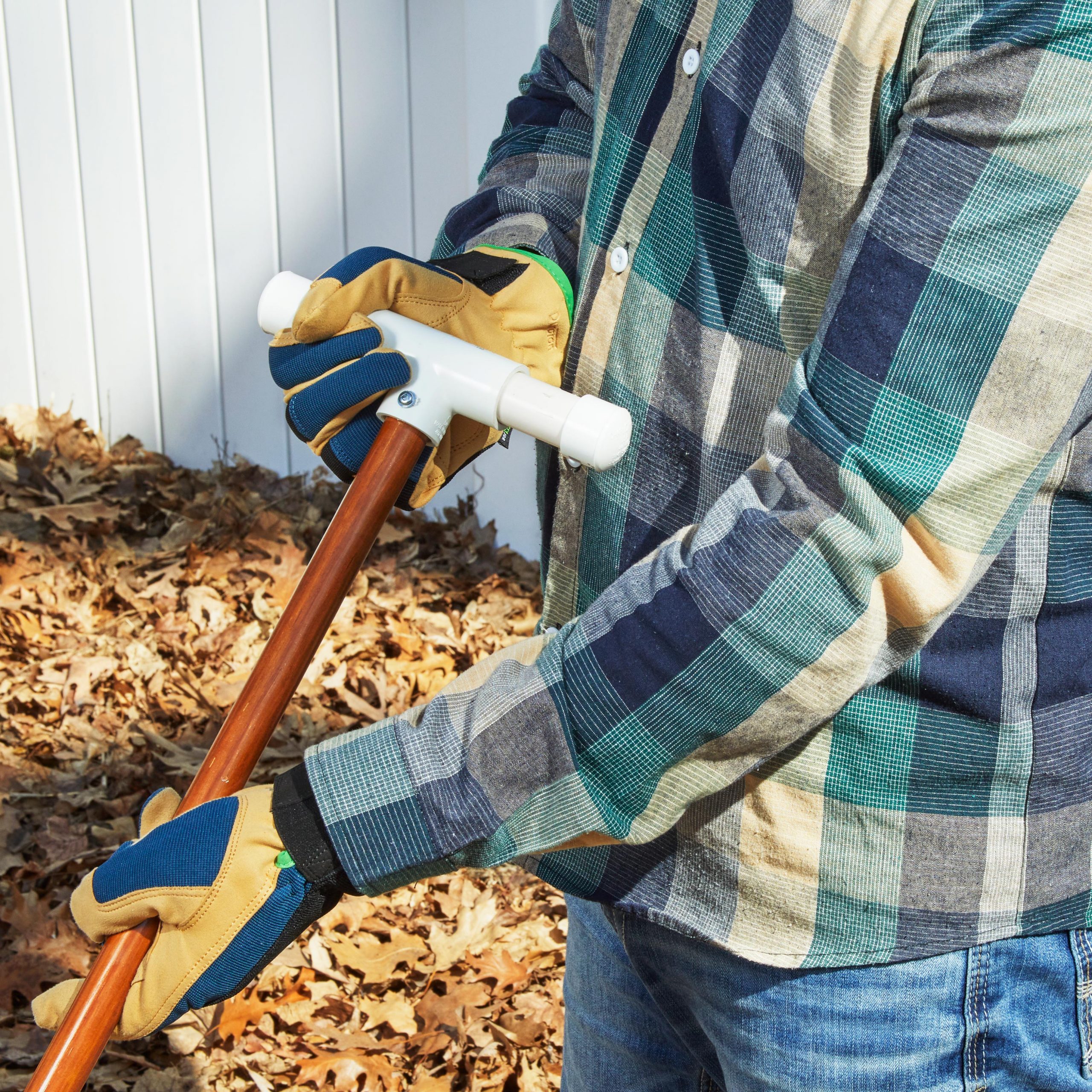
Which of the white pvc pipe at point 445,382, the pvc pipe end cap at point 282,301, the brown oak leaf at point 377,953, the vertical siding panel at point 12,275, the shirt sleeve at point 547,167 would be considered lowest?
the brown oak leaf at point 377,953

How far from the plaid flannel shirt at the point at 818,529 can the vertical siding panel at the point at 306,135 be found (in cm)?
281

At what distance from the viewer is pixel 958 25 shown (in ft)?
2.74

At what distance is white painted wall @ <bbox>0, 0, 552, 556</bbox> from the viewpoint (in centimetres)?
370

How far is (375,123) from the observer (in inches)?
149

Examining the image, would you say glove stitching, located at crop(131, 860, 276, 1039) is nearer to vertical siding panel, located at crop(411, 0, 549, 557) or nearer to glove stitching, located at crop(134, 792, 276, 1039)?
glove stitching, located at crop(134, 792, 276, 1039)

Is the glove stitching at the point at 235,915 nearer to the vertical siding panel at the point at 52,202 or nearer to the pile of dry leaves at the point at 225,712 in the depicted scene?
the pile of dry leaves at the point at 225,712

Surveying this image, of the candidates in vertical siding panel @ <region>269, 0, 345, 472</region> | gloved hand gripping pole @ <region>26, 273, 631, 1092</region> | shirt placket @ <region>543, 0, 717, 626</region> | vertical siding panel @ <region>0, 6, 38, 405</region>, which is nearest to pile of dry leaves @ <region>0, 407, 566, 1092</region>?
vertical siding panel @ <region>0, 6, 38, 405</region>

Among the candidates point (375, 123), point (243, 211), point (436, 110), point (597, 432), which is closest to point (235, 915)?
point (597, 432)

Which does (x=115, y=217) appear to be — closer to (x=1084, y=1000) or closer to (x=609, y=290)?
(x=609, y=290)

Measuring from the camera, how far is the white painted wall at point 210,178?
370cm

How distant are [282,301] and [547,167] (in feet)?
1.51

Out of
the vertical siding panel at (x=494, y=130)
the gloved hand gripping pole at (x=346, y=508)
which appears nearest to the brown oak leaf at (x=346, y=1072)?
the gloved hand gripping pole at (x=346, y=508)

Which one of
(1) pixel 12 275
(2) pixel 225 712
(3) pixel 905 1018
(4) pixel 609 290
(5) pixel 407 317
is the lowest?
(2) pixel 225 712

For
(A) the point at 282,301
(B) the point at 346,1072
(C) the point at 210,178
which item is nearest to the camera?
(A) the point at 282,301
